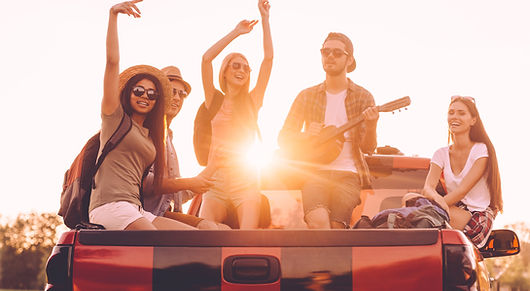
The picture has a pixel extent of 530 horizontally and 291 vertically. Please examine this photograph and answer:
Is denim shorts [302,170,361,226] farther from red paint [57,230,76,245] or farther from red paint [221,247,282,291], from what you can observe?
red paint [57,230,76,245]

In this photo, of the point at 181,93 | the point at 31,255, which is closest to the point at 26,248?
the point at 31,255

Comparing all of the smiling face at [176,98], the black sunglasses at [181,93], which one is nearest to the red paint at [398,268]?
the smiling face at [176,98]

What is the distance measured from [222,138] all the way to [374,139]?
1003 mm

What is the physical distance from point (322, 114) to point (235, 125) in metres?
0.65

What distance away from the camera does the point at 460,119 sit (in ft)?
15.8

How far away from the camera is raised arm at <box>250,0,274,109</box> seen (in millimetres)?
4957

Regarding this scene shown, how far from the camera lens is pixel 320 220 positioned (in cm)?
438

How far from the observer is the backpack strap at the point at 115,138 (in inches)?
140

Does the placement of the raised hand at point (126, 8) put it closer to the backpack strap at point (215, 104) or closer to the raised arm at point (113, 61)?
the raised arm at point (113, 61)

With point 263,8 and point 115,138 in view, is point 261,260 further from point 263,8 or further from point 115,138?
point 263,8

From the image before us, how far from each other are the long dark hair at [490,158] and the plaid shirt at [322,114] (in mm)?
691

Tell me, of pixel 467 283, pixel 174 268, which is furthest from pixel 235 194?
pixel 467 283

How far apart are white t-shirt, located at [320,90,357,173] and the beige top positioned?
147 centimetres

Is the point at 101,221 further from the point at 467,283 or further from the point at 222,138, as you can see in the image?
the point at 467,283
